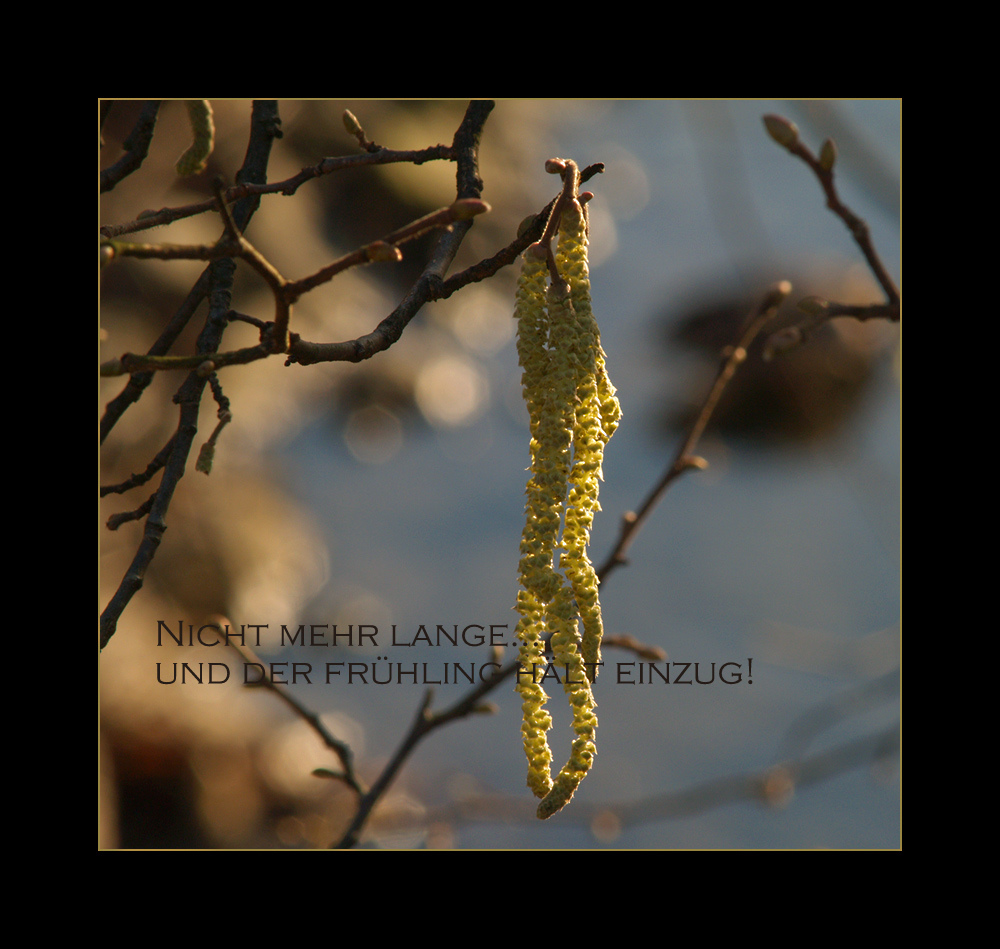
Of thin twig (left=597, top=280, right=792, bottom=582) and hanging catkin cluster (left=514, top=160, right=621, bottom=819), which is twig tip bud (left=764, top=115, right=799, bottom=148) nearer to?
hanging catkin cluster (left=514, top=160, right=621, bottom=819)

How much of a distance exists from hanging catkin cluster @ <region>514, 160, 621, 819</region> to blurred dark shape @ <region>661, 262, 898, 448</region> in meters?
4.64

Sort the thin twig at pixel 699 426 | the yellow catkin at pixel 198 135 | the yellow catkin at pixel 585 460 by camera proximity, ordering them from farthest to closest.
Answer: the thin twig at pixel 699 426, the yellow catkin at pixel 198 135, the yellow catkin at pixel 585 460

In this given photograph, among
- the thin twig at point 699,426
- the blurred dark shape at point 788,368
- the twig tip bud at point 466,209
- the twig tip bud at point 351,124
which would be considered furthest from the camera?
the blurred dark shape at point 788,368

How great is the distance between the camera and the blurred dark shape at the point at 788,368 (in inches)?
208

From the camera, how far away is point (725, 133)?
1.41m

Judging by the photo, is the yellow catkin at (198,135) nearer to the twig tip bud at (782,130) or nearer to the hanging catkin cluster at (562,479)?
the hanging catkin cluster at (562,479)

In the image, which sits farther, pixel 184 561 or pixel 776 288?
pixel 184 561

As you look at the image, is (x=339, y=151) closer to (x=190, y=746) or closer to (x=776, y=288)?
(x=190, y=746)

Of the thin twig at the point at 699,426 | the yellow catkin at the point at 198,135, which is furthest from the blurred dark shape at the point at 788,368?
the yellow catkin at the point at 198,135

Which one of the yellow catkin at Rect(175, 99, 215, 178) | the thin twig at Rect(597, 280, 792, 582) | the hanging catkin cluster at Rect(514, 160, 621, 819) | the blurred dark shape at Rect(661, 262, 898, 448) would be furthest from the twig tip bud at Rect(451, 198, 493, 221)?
the blurred dark shape at Rect(661, 262, 898, 448)

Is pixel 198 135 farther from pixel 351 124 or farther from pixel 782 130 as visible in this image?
pixel 782 130

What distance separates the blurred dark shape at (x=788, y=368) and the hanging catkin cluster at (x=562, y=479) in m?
4.64
